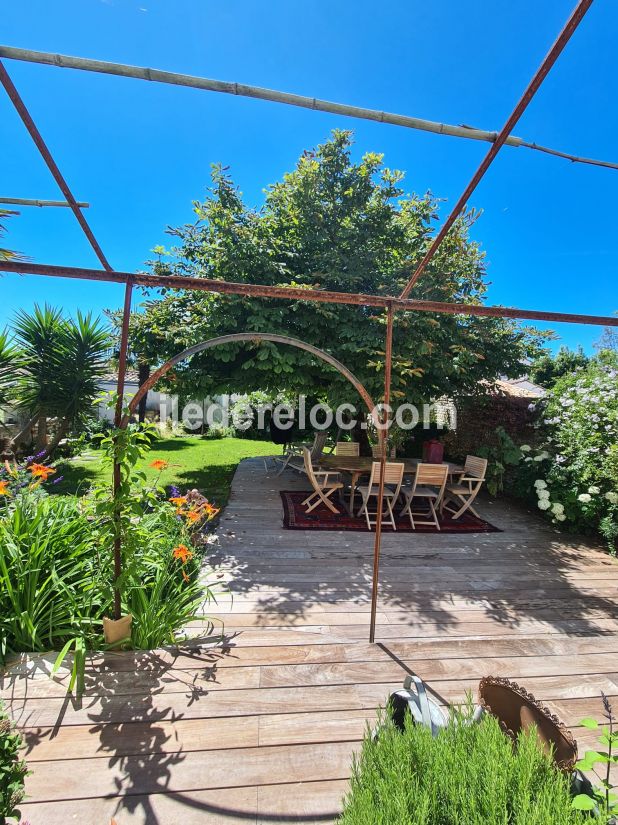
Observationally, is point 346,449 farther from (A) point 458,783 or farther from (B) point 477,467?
(A) point 458,783

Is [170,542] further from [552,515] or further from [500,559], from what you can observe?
[552,515]

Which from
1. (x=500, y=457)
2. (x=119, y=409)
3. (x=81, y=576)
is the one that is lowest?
(x=81, y=576)

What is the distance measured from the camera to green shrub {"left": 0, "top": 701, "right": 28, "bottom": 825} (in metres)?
1.01

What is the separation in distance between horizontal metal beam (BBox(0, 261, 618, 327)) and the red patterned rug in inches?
139

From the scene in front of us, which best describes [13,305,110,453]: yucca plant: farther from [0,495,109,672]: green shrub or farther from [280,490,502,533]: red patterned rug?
[0,495,109,672]: green shrub

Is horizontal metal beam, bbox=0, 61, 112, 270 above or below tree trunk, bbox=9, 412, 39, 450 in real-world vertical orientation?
above

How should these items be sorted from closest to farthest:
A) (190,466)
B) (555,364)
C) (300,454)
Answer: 1. (300,454)
2. (555,364)
3. (190,466)

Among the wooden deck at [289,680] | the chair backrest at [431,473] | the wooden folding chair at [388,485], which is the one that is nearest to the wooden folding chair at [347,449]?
the wooden folding chair at [388,485]

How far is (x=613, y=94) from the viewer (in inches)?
122

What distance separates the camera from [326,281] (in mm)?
5879

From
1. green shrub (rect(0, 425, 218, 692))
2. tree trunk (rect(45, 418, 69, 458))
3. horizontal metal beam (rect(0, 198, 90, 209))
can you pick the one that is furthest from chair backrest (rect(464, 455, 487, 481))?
tree trunk (rect(45, 418, 69, 458))

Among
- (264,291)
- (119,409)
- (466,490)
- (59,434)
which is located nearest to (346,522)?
(466,490)

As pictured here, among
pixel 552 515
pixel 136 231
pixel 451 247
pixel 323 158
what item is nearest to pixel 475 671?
pixel 552 515

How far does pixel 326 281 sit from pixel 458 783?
5.77m
